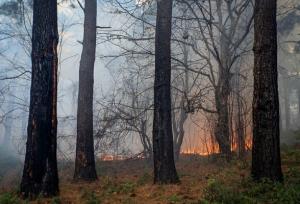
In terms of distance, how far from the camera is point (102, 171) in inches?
680

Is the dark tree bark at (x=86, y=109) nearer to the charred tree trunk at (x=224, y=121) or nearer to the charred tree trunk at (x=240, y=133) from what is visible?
the charred tree trunk at (x=224, y=121)

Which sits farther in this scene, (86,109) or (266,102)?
(86,109)

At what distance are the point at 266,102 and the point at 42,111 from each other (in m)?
5.43

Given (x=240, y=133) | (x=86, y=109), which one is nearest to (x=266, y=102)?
(x=86, y=109)

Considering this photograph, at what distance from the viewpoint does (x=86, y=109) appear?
1349 cm

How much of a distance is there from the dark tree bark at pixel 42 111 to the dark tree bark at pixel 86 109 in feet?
11.8

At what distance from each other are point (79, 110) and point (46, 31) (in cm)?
434

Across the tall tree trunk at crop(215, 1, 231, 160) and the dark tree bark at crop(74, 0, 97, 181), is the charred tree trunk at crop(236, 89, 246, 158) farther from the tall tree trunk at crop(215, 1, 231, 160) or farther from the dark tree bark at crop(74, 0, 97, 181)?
the dark tree bark at crop(74, 0, 97, 181)

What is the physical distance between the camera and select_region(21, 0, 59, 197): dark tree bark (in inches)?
365

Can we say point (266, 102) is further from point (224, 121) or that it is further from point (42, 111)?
point (224, 121)

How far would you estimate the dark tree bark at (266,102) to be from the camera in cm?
901

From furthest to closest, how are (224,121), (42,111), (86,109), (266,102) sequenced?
(224,121)
(86,109)
(42,111)
(266,102)

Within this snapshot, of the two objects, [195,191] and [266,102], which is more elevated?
[266,102]

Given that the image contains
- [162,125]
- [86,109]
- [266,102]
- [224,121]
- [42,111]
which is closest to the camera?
[266,102]
